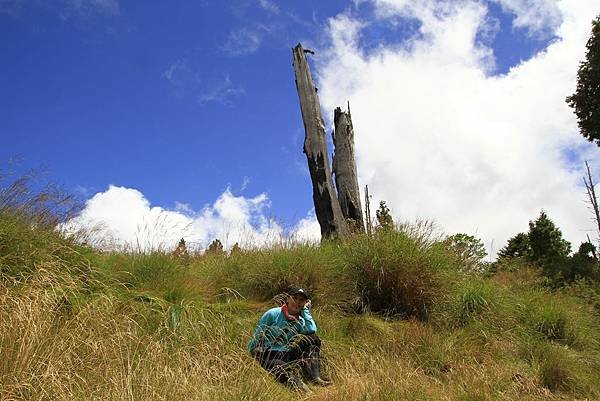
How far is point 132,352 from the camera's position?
440cm

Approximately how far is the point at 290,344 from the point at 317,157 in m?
6.37

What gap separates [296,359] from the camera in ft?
18.4

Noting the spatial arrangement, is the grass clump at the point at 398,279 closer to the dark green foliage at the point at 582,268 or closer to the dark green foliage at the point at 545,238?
the dark green foliage at the point at 582,268

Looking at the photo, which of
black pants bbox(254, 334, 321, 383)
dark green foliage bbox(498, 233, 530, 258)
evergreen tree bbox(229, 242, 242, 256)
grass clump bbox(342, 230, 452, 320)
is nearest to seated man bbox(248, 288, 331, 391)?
black pants bbox(254, 334, 321, 383)

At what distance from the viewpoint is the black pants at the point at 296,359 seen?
5199 millimetres

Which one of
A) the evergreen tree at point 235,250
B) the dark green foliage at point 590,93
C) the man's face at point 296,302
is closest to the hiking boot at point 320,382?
the man's face at point 296,302

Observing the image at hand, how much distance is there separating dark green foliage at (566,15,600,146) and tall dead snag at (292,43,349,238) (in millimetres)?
11674

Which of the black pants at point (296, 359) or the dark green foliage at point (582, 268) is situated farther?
the dark green foliage at point (582, 268)

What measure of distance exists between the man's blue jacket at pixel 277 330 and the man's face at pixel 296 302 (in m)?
0.10

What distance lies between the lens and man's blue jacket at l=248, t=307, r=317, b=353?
5359 millimetres

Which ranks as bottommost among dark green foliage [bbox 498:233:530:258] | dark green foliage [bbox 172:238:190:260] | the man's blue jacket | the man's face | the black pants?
the black pants

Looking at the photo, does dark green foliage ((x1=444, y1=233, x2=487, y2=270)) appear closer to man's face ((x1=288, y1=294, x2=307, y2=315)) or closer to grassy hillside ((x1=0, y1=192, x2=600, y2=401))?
grassy hillside ((x1=0, y1=192, x2=600, y2=401))

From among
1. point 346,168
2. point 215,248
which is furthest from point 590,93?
point 215,248

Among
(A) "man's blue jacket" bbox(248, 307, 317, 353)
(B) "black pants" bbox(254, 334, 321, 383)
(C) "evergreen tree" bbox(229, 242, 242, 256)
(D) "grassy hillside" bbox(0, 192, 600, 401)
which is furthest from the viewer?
(C) "evergreen tree" bbox(229, 242, 242, 256)
